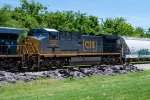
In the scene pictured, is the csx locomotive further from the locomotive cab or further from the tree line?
the tree line

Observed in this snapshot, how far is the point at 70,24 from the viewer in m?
57.8

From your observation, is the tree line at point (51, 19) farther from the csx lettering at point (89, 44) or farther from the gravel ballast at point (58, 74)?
the gravel ballast at point (58, 74)

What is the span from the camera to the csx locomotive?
25.2 metres

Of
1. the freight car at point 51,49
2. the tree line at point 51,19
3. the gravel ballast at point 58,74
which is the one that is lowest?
the gravel ballast at point 58,74

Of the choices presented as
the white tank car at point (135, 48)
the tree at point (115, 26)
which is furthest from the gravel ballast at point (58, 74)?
the tree at point (115, 26)

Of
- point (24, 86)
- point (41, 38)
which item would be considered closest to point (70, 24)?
point (41, 38)

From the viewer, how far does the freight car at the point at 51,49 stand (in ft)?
82.8

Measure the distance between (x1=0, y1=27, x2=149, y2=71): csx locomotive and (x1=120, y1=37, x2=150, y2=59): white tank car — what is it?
439 centimetres

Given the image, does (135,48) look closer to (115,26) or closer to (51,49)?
(51,49)

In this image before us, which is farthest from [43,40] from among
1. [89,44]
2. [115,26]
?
[115,26]

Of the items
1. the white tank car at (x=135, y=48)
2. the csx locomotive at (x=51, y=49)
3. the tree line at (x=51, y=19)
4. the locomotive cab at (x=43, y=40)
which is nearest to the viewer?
the csx locomotive at (x=51, y=49)

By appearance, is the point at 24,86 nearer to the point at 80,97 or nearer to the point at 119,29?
the point at 80,97

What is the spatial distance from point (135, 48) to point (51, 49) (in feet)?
61.9

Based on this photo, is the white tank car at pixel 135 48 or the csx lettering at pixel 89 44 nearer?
the csx lettering at pixel 89 44
